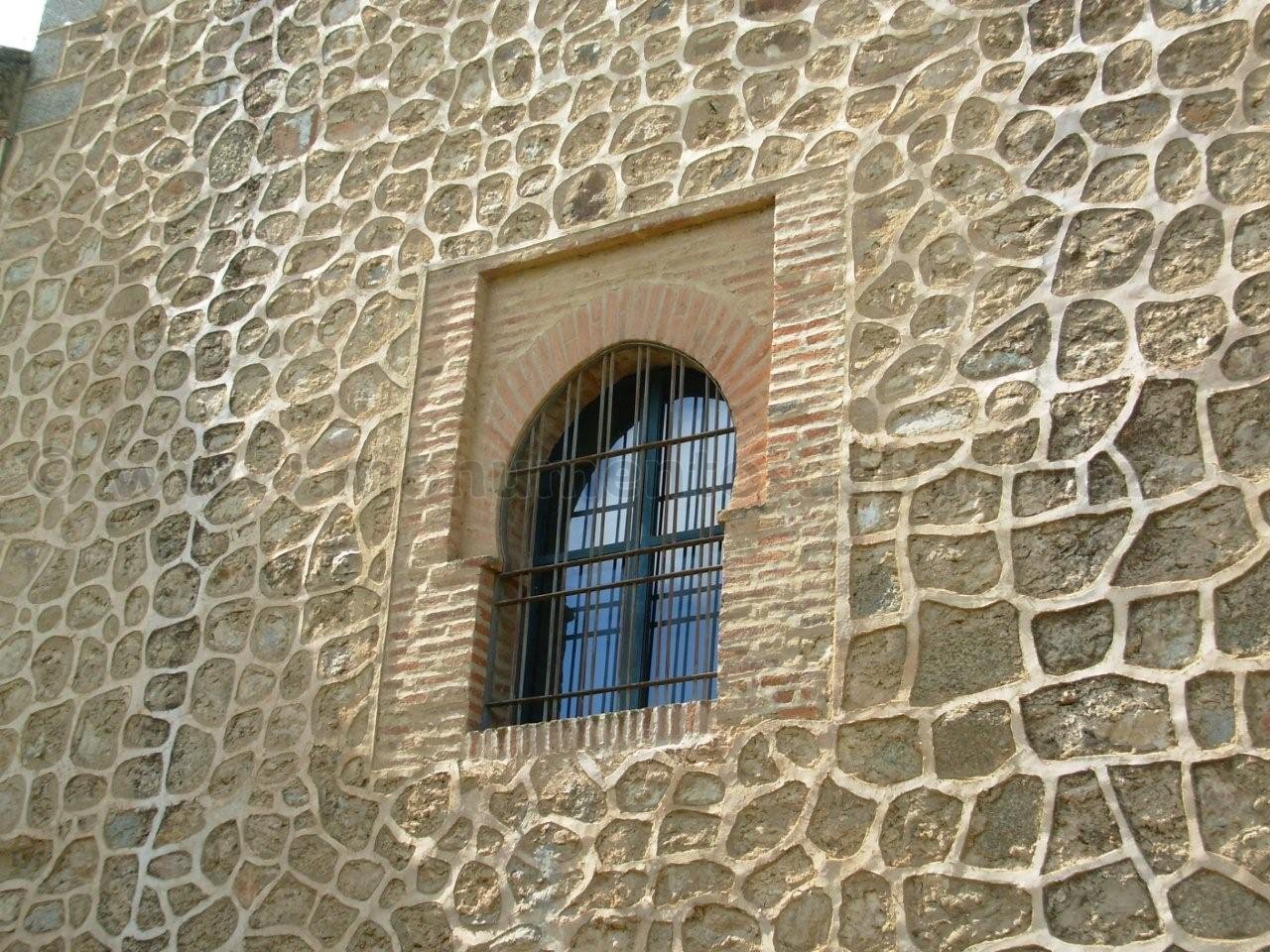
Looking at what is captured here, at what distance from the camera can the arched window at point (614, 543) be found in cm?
662

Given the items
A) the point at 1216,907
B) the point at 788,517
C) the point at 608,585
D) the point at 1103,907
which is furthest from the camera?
the point at 608,585

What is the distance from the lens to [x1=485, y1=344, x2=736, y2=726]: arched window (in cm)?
662

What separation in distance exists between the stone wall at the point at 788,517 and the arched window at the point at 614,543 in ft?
1.27

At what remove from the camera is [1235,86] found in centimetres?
609

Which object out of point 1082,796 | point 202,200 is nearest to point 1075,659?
point 1082,796

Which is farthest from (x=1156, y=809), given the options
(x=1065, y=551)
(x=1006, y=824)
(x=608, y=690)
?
(x=608, y=690)

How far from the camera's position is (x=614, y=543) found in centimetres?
689

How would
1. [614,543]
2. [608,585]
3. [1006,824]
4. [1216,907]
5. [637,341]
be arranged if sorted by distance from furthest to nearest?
[637,341]
[614,543]
[608,585]
[1006,824]
[1216,907]

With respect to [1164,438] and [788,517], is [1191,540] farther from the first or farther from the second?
[788,517]

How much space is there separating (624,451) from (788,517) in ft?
2.90

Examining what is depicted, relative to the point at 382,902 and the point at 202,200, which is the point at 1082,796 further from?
the point at 202,200

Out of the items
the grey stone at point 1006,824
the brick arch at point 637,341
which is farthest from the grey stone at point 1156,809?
the brick arch at point 637,341

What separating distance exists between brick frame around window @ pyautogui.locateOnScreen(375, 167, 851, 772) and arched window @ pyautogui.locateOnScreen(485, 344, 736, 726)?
103mm

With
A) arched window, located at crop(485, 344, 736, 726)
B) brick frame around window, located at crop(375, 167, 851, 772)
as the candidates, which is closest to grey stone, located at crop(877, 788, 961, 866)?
brick frame around window, located at crop(375, 167, 851, 772)
